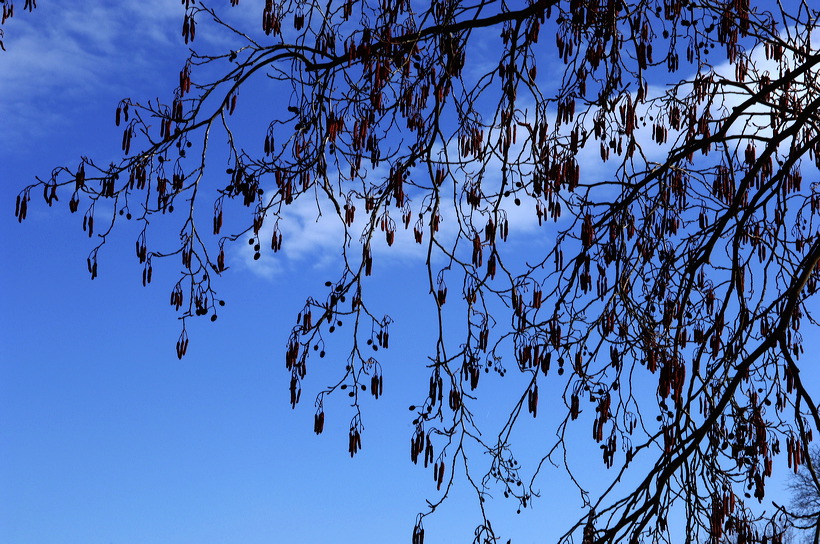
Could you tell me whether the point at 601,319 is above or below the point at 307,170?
below

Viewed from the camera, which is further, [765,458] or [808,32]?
[808,32]

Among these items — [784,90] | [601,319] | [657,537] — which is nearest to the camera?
[657,537]

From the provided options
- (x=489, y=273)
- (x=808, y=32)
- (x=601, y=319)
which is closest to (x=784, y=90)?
(x=808, y=32)

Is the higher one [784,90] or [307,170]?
[784,90]

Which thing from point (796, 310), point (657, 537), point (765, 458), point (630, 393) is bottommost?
point (657, 537)

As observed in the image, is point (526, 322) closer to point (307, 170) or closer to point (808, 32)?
point (307, 170)

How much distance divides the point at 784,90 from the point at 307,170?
2.20m

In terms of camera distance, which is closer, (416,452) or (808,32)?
(416,452)

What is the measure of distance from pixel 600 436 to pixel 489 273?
0.78 m

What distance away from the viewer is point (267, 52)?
14.4 ft

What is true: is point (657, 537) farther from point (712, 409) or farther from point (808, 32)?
point (808, 32)

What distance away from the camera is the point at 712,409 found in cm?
398

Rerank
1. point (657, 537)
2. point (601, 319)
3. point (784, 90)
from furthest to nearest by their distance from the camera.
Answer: point (784, 90) < point (601, 319) < point (657, 537)

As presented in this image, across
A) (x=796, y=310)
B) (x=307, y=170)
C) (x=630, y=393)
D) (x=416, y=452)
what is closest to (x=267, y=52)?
(x=307, y=170)
